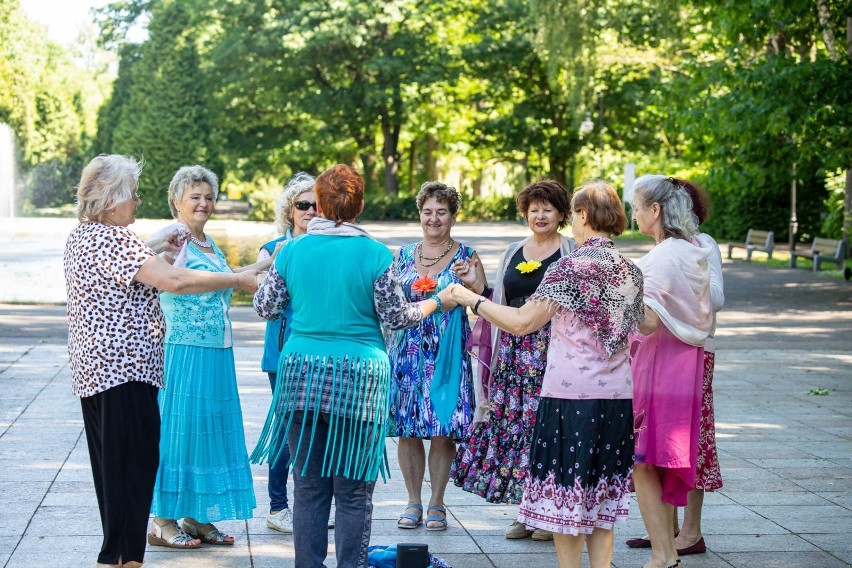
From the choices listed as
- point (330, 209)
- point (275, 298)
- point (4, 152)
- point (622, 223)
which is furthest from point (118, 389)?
point (4, 152)

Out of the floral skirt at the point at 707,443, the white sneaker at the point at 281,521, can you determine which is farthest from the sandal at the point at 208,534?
the floral skirt at the point at 707,443

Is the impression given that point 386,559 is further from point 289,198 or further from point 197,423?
point 289,198

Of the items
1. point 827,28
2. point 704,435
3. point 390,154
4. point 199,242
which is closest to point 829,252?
point 827,28

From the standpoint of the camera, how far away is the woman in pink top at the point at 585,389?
4.67 metres

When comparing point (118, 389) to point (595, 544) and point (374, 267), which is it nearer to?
point (374, 267)

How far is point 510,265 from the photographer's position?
6336 mm

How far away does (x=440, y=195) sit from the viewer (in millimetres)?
6270

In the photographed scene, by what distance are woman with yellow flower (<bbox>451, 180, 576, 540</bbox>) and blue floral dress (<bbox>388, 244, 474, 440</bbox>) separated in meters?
0.12

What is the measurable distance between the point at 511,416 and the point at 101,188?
8.16ft

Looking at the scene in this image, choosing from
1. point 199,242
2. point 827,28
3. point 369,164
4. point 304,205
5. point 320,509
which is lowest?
point 320,509

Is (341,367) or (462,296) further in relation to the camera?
(462,296)

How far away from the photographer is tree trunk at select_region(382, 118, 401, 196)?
53.4 metres

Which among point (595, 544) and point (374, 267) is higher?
point (374, 267)

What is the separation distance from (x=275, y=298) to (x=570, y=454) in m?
1.36
